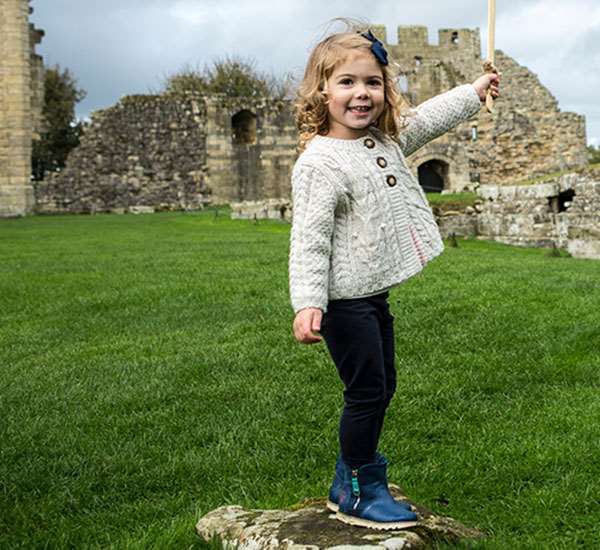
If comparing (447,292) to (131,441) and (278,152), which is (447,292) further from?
(278,152)

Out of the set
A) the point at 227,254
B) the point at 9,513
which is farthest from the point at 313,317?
the point at 227,254

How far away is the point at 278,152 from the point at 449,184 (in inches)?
214

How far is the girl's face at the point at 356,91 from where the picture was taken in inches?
119

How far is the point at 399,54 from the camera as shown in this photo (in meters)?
41.3

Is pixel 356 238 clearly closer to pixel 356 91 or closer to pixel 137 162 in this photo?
pixel 356 91

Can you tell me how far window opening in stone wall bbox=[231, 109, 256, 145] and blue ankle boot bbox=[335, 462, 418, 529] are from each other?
86.9 ft

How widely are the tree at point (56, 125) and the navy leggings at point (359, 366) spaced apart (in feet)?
89.5

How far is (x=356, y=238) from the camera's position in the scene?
301cm

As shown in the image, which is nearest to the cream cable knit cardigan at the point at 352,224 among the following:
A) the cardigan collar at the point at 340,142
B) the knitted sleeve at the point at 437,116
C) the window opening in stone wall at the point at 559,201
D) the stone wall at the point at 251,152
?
the cardigan collar at the point at 340,142

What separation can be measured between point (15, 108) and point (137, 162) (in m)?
4.02

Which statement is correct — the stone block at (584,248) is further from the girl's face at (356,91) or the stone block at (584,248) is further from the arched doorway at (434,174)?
the arched doorway at (434,174)

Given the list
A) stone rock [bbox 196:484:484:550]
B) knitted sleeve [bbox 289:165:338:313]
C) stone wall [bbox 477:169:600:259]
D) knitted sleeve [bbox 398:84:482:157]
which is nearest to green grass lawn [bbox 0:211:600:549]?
stone rock [bbox 196:484:484:550]

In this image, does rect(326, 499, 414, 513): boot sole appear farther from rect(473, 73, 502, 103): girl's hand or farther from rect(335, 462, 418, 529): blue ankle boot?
rect(473, 73, 502, 103): girl's hand

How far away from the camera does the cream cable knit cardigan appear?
2.96 m
